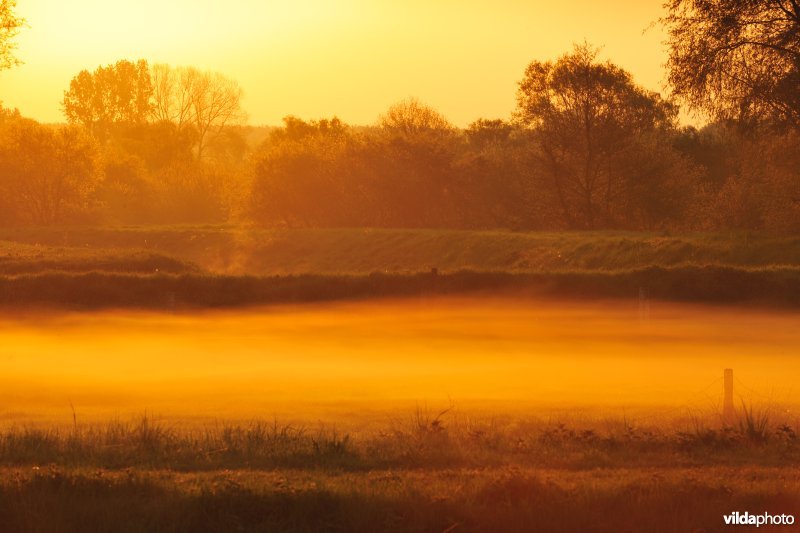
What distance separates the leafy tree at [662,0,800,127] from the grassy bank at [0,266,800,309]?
7.59m

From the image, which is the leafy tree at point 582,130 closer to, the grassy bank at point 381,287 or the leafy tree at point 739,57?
the leafy tree at point 739,57

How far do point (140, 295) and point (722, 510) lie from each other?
27211mm

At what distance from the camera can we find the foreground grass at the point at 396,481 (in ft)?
36.4

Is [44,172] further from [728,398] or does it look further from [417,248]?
[728,398]

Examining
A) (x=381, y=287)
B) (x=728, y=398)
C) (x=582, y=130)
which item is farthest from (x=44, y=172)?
(x=728, y=398)

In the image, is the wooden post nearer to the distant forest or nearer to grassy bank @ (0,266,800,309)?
grassy bank @ (0,266,800,309)

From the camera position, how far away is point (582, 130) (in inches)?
2990

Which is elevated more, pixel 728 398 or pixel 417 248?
pixel 417 248

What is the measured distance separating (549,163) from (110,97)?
364ft

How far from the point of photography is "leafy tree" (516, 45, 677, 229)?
7544cm

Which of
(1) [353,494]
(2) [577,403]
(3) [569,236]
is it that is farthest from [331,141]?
(1) [353,494]

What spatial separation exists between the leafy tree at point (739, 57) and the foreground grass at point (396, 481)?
2825cm

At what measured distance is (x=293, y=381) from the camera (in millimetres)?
22562

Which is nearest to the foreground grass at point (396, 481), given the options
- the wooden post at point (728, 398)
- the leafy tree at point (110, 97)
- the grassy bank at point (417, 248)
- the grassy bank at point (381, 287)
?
the wooden post at point (728, 398)
